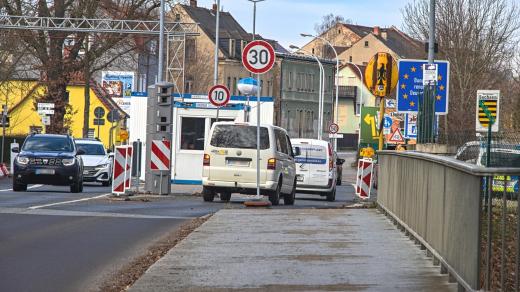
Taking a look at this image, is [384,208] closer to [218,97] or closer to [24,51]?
[218,97]

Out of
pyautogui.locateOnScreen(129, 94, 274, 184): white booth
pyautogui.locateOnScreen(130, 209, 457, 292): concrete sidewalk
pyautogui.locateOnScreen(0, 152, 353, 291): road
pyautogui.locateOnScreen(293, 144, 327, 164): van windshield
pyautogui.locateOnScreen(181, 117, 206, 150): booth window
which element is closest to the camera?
pyautogui.locateOnScreen(130, 209, 457, 292): concrete sidewalk

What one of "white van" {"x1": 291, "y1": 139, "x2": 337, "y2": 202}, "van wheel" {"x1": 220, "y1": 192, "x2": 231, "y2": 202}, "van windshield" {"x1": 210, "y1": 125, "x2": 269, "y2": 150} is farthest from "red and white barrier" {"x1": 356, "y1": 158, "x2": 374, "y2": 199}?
"white van" {"x1": 291, "y1": 139, "x2": 337, "y2": 202}

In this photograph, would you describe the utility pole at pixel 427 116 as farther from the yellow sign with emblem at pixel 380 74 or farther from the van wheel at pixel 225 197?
the van wheel at pixel 225 197

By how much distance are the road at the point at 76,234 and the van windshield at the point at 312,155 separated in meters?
8.78

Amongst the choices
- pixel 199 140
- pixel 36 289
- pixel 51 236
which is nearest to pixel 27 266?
pixel 36 289

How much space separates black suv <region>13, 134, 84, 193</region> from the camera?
3159 cm

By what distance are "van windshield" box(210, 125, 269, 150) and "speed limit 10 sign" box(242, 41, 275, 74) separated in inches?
111

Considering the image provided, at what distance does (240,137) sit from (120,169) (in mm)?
3437

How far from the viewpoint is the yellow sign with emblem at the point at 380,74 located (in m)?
23.2

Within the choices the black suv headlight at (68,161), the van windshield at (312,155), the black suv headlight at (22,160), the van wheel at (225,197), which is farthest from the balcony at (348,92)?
the van wheel at (225,197)

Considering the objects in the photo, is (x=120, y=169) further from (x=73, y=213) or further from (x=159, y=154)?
(x=73, y=213)

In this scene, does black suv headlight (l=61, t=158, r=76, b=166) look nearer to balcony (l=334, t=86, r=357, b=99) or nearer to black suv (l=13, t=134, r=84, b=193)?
black suv (l=13, t=134, r=84, b=193)

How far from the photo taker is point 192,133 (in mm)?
38812

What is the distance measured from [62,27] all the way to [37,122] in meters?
47.5
